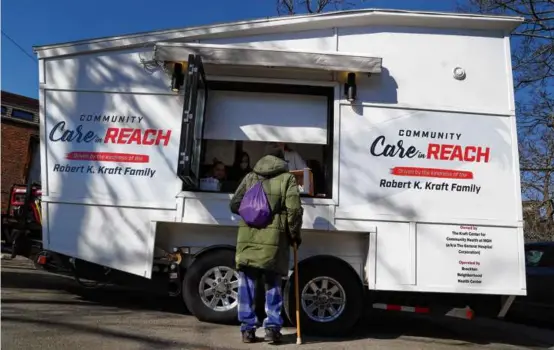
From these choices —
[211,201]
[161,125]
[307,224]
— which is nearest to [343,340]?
[307,224]

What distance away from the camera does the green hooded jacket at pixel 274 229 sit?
15.8 feet

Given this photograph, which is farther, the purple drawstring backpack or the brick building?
the brick building

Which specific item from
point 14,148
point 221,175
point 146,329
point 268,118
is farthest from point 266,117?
point 14,148

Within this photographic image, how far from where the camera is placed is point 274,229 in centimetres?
486

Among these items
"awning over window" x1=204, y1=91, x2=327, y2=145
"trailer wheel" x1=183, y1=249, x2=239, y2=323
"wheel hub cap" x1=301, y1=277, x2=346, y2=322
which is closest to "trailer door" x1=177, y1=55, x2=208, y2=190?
"awning over window" x1=204, y1=91, x2=327, y2=145

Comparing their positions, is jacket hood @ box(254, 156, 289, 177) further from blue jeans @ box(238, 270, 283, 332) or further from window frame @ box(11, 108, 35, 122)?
window frame @ box(11, 108, 35, 122)

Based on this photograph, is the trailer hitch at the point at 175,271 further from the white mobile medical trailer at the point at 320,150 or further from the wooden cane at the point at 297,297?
the wooden cane at the point at 297,297

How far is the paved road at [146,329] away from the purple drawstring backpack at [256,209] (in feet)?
3.78

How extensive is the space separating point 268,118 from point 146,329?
267 cm

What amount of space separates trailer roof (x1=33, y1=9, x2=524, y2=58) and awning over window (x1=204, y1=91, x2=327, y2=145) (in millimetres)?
752

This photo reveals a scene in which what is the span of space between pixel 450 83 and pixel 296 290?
2.98 meters

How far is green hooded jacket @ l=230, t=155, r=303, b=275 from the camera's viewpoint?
15.8 feet

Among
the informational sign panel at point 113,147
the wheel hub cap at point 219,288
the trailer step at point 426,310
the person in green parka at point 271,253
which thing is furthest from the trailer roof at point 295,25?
the trailer step at point 426,310

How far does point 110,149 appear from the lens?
589cm
